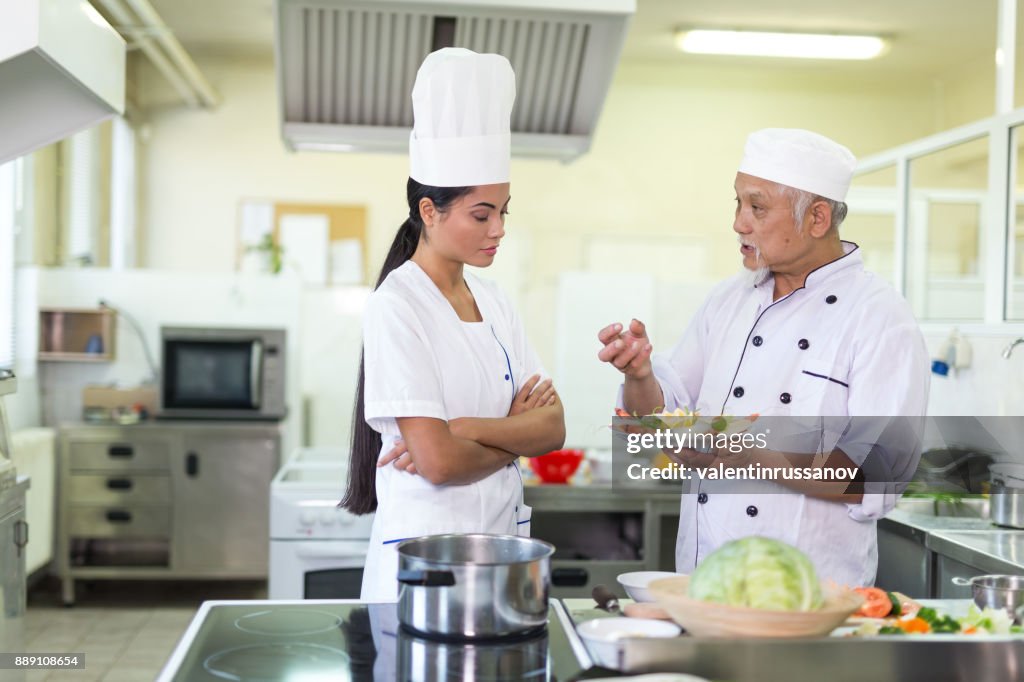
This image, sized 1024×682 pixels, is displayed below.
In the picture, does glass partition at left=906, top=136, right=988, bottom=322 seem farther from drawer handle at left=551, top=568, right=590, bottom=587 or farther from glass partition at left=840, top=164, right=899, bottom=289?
drawer handle at left=551, top=568, right=590, bottom=587

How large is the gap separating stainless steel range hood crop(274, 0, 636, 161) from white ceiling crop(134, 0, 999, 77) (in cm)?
369

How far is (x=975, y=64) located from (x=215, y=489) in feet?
21.3

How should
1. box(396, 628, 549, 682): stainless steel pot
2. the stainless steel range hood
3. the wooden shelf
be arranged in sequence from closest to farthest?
box(396, 628, 549, 682): stainless steel pot → the stainless steel range hood → the wooden shelf

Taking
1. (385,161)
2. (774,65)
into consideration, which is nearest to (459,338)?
(385,161)

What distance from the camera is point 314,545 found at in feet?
12.0

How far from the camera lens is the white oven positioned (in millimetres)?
3646

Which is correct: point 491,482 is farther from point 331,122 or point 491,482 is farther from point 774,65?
point 774,65

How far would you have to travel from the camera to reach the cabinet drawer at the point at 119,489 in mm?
5227

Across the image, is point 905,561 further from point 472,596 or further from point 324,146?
point 324,146

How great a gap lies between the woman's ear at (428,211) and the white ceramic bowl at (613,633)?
2.89ft

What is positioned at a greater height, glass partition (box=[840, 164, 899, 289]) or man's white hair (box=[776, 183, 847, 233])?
glass partition (box=[840, 164, 899, 289])

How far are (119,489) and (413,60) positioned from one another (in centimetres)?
325

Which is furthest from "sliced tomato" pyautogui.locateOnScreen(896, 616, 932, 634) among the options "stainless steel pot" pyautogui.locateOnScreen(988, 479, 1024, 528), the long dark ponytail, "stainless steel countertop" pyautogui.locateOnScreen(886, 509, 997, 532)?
"stainless steel pot" pyautogui.locateOnScreen(988, 479, 1024, 528)

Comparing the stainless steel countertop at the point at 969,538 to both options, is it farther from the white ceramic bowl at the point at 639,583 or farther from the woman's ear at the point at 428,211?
the woman's ear at the point at 428,211
